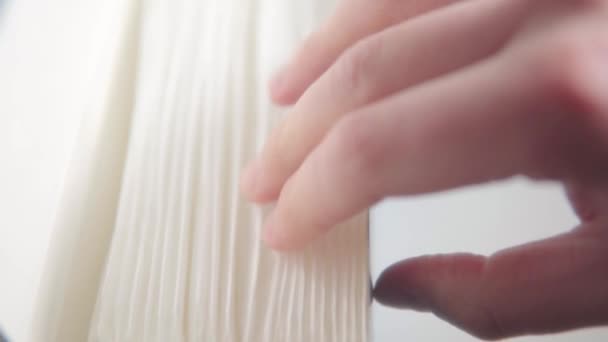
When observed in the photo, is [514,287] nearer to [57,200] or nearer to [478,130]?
[478,130]

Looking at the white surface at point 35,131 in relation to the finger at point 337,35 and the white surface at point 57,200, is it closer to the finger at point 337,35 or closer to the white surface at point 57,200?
the white surface at point 57,200

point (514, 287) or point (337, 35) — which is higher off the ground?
point (337, 35)

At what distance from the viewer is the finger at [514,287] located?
0.21 meters

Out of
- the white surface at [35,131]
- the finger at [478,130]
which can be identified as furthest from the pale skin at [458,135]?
the white surface at [35,131]

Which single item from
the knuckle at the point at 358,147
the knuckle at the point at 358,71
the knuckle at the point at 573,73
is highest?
the knuckle at the point at 358,71

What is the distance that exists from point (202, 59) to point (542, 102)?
5.9 inches

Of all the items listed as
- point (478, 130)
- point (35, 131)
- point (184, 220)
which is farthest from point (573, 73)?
point (35, 131)

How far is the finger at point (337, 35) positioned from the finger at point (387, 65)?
22 millimetres

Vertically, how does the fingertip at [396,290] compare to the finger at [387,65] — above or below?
below

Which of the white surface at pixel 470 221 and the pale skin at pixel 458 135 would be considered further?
the white surface at pixel 470 221

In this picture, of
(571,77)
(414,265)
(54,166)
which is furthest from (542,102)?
(54,166)

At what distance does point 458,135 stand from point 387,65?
0.15 ft

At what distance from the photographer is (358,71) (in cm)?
19

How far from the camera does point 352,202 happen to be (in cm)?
18
